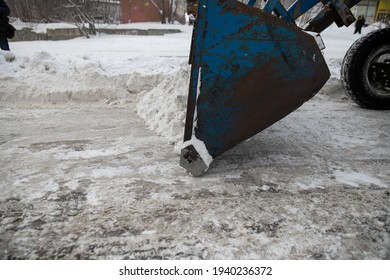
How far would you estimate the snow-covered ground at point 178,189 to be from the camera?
140 centimetres

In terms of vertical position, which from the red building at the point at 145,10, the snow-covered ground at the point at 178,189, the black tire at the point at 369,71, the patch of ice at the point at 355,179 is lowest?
the snow-covered ground at the point at 178,189

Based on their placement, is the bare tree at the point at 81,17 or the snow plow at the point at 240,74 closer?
the snow plow at the point at 240,74

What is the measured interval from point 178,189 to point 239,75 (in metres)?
0.86

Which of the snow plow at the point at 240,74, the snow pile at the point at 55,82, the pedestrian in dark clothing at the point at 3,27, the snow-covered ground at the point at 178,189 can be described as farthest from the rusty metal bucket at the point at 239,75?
the pedestrian in dark clothing at the point at 3,27

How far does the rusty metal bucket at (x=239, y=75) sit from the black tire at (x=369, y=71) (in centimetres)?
201

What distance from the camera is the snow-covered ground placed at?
140 cm

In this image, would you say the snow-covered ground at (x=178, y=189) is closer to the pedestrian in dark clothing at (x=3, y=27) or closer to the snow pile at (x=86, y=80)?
the snow pile at (x=86, y=80)

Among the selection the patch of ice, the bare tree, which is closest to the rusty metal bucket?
the patch of ice

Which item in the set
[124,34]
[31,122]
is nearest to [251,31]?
[31,122]

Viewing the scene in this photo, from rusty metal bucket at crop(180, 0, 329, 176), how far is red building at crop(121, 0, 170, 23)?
65.9 feet

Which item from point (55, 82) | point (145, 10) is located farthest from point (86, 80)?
point (145, 10)

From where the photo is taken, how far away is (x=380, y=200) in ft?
5.82

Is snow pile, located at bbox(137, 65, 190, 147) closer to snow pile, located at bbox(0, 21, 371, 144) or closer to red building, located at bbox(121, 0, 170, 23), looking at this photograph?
snow pile, located at bbox(0, 21, 371, 144)
